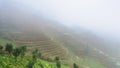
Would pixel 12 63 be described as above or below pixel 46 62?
below

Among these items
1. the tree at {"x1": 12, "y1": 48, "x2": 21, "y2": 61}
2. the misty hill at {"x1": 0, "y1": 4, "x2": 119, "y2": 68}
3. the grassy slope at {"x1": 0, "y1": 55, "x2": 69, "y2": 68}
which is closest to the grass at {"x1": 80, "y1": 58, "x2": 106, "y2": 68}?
the misty hill at {"x1": 0, "y1": 4, "x2": 119, "y2": 68}

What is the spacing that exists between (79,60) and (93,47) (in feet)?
88.2

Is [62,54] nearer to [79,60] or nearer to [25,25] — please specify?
[79,60]

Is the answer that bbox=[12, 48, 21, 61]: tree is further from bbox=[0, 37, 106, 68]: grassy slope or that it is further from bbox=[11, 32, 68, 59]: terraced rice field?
bbox=[11, 32, 68, 59]: terraced rice field

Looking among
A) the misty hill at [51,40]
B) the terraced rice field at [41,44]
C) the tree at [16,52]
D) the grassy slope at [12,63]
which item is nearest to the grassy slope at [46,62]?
the grassy slope at [12,63]

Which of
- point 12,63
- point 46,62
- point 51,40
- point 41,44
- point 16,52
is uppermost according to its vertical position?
point 51,40

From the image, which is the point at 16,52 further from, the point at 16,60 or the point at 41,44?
the point at 41,44

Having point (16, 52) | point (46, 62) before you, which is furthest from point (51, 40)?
point (16, 52)

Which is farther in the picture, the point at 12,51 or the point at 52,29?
the point at 52,29

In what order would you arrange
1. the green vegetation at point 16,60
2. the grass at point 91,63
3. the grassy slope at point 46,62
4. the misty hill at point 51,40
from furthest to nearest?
the grass at point 91,63, the misty hill at point 51,40, the grassy slope at point 46,62, the green vegetation at point 16,60

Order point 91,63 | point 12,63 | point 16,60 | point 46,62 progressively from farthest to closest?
point 91,63 → point 46,62 → point 16,60 → point 12,63

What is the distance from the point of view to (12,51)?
83875 millimetres

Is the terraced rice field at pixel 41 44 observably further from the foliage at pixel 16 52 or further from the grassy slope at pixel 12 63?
the foliage at pixel 16 52

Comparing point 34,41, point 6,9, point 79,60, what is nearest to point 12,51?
point 34,41
